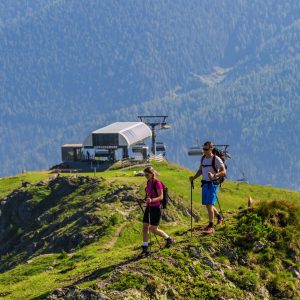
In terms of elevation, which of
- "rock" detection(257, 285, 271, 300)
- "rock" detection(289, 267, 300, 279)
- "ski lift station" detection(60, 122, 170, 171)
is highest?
"rock" detection(289, 267, 300, 279)

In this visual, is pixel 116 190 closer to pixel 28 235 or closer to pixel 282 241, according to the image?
pixel 28 235

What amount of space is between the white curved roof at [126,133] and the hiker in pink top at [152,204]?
232 ft

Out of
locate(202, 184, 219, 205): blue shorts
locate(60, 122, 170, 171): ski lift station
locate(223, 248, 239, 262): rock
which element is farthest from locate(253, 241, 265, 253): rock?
locate(60, 122, 170, 171): ski lift station

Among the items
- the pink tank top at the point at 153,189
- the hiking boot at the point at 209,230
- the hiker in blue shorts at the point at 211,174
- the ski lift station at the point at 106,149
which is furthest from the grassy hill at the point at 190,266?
the ski lift station at the point at 106,149

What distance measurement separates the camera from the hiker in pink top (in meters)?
25.3

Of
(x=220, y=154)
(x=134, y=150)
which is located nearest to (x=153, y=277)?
(x=220, y=154)

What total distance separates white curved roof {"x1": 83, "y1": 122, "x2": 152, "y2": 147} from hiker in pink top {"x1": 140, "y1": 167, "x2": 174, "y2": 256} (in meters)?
70.8

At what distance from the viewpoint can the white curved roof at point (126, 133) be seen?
97.8 meters

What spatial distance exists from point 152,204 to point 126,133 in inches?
2960

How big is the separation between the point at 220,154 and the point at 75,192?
30.9 meters

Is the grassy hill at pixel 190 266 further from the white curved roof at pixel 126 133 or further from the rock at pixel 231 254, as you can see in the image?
the white curved roof at pixel 126 133

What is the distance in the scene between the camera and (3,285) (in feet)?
107

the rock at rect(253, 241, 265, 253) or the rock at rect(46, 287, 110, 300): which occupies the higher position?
the rock at rect(253, 241, 265, 253)

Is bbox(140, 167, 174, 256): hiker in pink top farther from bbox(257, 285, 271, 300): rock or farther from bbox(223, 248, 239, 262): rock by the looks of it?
bbox(257, 285, 271, 300): rock
